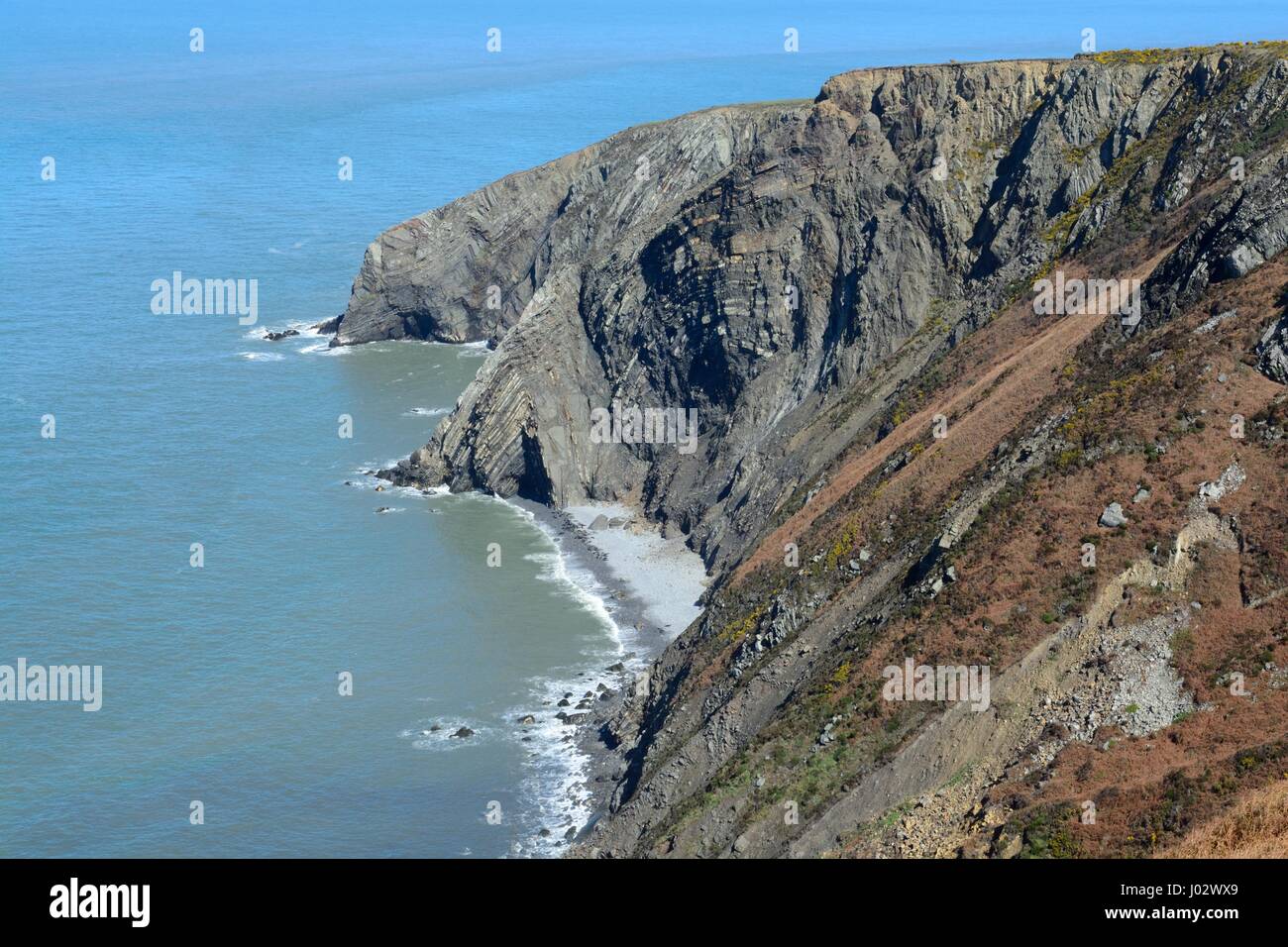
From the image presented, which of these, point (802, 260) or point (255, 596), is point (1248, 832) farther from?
point (802, 260)

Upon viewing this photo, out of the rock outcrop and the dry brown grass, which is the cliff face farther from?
the dry brown grass

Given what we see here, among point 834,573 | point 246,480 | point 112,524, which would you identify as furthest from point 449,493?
point 834,573

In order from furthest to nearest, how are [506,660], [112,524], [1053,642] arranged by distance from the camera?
[112,524] < [506,660] < [1053,642]

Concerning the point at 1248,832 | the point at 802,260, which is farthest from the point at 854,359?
the point at 1248,832

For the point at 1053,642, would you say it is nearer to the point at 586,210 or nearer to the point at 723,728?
the point at 723,728

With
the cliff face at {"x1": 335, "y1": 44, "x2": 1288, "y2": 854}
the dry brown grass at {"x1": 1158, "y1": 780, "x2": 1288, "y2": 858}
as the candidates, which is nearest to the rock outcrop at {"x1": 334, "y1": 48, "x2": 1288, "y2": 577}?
the cliff face at {"x1": 335, "y1": 44, "x2": 1288, "y2": 854}

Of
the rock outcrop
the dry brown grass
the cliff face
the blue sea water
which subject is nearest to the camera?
the dry brown grass
